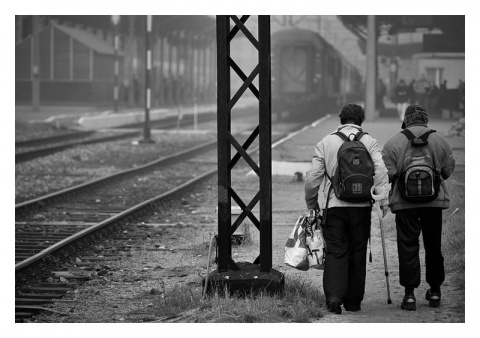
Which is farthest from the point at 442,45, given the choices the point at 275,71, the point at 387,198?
the point at 387,198

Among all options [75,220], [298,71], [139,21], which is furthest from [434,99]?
[139,21]

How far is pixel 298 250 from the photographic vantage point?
7.71 m

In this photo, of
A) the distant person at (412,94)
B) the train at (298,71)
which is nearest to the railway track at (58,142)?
the train at (298,71)

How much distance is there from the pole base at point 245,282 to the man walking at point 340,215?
0.53 m

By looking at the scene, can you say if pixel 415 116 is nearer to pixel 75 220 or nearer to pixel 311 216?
pixel 311 216

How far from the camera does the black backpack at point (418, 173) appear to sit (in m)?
7.46

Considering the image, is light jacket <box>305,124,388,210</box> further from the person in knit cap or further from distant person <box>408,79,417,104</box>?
distant person <box>408,79,417,104</box>

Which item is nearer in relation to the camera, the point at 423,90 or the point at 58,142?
the point at 58,142

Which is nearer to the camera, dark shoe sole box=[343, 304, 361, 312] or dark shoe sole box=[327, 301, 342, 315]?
dark shoe sole box=[327, 301, 342, 315]

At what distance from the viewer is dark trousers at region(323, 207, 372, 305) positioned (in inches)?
295

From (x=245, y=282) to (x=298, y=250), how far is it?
1.85 ft

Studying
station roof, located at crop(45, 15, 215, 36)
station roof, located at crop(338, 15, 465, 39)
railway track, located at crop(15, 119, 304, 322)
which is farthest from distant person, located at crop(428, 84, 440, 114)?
station roof, located at crop(45, 15, 215, 36)

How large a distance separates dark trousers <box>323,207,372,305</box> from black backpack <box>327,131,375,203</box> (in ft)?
0.48
